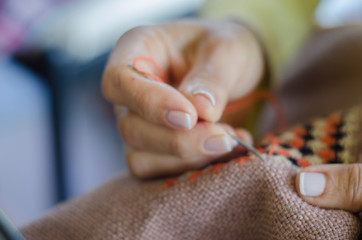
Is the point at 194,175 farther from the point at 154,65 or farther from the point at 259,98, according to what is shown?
the point at 259,98

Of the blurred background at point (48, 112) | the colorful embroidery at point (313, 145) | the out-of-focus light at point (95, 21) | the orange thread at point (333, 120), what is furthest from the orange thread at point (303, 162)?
the blurred background at point (48, 112)

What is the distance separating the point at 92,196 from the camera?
1.45 ft

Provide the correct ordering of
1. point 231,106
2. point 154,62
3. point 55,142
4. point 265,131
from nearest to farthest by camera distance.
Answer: point 154,62
point 231,106
point 265,131
point 55,142

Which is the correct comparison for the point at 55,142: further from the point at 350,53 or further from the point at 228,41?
the point at 350,53

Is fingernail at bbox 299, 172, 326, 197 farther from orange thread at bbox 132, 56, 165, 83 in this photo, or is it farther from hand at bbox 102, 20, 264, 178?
orange thread at bbox 132, 56, 165, 83

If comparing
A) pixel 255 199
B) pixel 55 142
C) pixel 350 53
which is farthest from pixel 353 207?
pixel 55 142

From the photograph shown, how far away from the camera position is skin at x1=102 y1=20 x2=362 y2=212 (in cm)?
34

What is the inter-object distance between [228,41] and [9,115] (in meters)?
0.92

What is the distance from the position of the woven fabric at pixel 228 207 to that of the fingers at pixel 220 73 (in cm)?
8

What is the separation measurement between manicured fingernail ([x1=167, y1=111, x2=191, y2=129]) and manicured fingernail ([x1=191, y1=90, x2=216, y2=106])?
4cm

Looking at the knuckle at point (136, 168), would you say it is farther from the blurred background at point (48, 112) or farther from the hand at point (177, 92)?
the blurred background at point (48, 112)

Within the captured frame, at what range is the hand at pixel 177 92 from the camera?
37 cm

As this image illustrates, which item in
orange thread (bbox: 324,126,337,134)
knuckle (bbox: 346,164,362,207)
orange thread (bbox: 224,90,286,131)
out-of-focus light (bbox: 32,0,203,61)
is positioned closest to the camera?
knuckle (bbox: 346,164,362,207)

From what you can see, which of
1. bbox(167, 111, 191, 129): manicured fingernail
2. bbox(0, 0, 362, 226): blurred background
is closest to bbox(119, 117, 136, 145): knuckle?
bbox(167, 111, 191, 129): manicured fingernail
